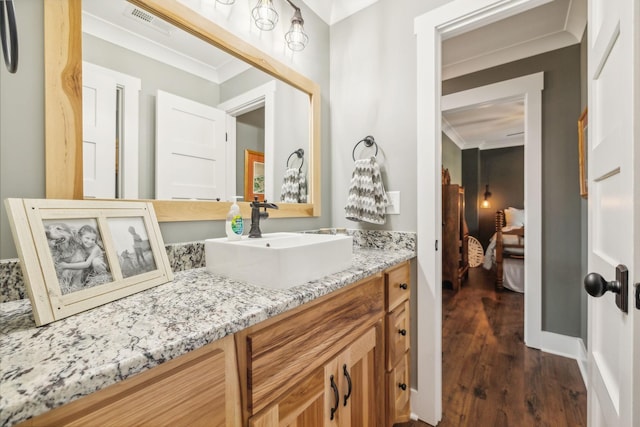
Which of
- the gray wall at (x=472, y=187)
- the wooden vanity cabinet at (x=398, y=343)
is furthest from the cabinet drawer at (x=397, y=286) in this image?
the gray wall at (x=472, y=187)

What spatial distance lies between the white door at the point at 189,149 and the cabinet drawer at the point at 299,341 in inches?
26.0

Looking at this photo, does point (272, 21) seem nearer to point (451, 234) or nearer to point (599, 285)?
point (599, 285)

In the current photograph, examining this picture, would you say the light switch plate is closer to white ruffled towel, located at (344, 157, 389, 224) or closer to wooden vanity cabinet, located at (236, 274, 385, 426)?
white ruffled towel, located at (344, 157, 389, 224)

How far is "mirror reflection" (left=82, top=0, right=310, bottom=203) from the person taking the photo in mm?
842

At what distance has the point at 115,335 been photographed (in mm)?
477

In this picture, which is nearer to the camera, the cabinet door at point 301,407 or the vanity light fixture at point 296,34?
the cabinet door at point 301,407

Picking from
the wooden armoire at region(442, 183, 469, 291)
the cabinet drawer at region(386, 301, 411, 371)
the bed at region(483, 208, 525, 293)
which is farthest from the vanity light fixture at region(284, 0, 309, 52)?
the bed at region(483, 208, 525, 293)

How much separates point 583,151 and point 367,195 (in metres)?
1.61

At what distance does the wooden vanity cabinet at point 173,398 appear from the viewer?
38 centimetres

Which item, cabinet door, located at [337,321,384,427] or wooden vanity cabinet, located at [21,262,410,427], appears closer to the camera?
wooden vanity cabinet, located at [21,262,410,427]

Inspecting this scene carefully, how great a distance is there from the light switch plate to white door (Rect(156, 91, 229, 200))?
34.4 inches

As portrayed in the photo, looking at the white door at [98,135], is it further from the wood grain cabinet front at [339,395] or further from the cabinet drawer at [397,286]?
the cabinet drawer at [397,286]

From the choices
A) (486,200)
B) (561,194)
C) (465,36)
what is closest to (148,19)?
(465,36)

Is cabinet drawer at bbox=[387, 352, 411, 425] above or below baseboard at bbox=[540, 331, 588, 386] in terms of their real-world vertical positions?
above
